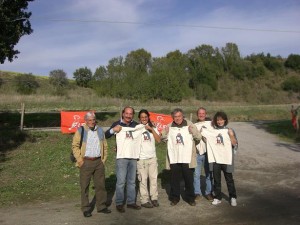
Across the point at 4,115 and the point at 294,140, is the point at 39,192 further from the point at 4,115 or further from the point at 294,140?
the point at 4,115

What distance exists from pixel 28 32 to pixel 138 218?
16.8 metres

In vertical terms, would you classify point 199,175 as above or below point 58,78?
below

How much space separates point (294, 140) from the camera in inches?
775

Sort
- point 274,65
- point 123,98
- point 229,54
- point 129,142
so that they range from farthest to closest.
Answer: point 274,65, point 229,54, point 123,98, point 129,142

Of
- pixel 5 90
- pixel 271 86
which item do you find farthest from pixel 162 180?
pixel 271 86

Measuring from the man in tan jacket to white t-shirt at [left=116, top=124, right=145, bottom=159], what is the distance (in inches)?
12.5

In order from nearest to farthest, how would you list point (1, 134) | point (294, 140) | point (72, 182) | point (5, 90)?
point (72, 182) → point (1, 134) → point (294, 140) → point (5, 90)

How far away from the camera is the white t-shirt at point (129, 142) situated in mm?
7160

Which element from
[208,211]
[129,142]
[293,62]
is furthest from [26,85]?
[293,62]

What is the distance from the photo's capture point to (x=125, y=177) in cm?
723

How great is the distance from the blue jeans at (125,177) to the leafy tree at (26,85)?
41617 millimetres

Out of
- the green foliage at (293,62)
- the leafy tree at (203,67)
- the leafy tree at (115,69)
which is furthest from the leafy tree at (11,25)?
the green foliage at (293,62)

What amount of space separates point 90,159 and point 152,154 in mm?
1249

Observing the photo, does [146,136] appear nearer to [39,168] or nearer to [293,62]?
[39,168]
